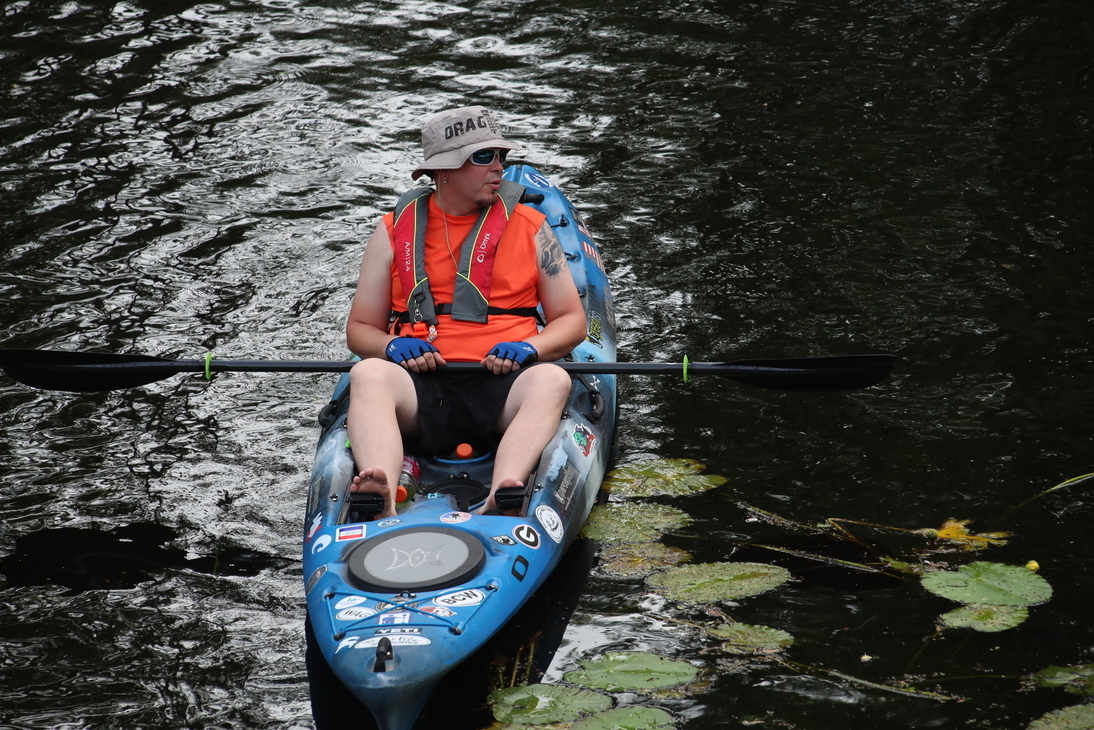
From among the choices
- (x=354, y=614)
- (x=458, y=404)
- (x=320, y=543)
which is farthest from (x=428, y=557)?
(x=458, y=404)

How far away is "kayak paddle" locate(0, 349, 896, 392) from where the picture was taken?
413cm

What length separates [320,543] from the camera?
3473 mm

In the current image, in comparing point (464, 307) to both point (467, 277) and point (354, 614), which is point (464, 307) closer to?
point (467, 277)

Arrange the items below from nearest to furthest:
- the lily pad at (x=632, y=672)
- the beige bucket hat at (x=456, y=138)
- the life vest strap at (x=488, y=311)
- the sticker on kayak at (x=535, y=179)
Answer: the lily pad at (x=632, y=672), the beige bucket hat at (x=456, y=138), the life vest strap at (x=488, y=311), the sticker on kayak at (x=535, y=179)

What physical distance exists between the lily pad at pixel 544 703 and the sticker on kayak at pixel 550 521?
20.9 inches

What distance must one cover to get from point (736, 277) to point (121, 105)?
4791mm

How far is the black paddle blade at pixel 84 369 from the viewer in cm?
432

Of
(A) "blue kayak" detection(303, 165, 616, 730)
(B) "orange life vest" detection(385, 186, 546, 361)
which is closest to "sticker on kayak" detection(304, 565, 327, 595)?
(A) "blue kayak" detection(303, 165, 616, 730)

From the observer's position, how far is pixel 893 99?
8070 millimetres

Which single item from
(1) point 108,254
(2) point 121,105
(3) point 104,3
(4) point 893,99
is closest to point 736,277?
(4) point 893,99

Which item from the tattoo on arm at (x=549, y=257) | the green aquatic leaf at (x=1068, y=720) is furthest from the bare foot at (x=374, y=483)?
the green aquatic leaf at (x=1068, y=720)

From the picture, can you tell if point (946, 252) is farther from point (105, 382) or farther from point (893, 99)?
point (105, 382)

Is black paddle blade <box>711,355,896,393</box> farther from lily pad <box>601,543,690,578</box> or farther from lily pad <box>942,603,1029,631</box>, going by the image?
lily pad <box>942,603,1029,631</box>

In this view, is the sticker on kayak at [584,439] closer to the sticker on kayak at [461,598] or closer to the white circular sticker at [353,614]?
the sticker on kayak at [461,598]
